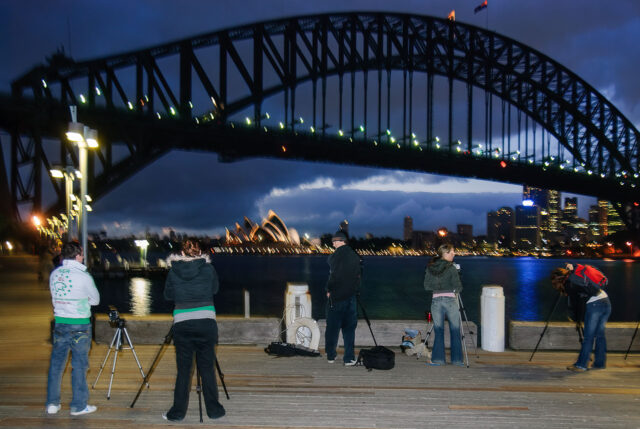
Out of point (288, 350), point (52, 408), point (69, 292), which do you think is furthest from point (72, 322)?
point (288, 350)

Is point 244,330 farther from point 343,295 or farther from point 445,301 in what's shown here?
point 445,301

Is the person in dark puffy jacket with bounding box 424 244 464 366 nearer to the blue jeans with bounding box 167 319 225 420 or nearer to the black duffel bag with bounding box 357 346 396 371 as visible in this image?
the black duffel bag with bounding box 357 346 396 371

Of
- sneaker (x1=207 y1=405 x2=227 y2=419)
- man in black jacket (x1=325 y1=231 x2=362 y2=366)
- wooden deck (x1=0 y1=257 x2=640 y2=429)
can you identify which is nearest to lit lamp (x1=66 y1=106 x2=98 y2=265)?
wooden deck (x1=0 y1=257 x2=640 y2=429)

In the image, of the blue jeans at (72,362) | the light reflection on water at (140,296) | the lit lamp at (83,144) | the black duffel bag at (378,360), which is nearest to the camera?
the blue jeans at (72,362)

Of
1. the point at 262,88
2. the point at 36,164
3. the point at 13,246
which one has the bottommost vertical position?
the point at 13,246

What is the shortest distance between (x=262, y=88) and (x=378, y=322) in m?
53.1

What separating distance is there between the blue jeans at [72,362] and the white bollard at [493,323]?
627cm

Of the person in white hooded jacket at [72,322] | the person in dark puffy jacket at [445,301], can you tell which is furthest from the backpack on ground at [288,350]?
the person in white hooded jacket at [72,322]

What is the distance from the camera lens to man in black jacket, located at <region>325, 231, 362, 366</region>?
8656 mm

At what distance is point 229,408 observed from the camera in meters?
6.50

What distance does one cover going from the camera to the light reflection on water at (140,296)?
40562 millimetres

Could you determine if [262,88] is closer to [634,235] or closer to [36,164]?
[36,164]

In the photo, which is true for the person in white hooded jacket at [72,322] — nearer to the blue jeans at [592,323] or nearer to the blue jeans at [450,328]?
the blue jeans at [450,328]

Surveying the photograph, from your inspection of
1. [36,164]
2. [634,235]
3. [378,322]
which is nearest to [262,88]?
[36,164]
